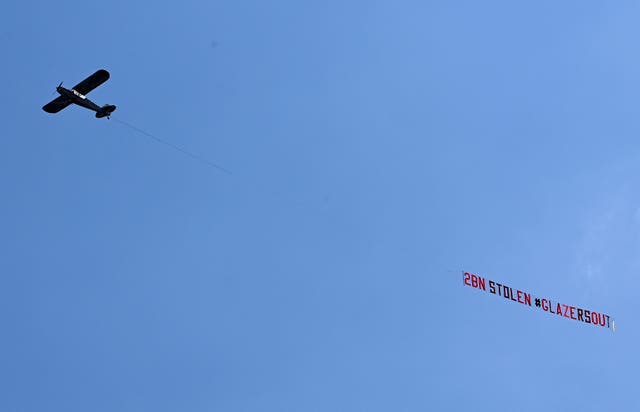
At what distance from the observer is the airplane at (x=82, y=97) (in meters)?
141

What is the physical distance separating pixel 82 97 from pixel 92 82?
3.05m

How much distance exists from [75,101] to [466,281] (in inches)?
2227

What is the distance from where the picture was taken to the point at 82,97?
14362 cm

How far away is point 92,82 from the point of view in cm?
14175

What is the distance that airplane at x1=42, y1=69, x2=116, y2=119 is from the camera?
141125 millimetres

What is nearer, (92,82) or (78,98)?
(92,82)

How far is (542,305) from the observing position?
15200 centimetres

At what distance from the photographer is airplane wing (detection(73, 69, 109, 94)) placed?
5536 inches

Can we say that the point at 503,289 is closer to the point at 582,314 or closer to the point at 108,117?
the point at 582,314

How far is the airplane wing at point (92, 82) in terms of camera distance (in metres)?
141

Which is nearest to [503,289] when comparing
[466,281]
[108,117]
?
[466,281]

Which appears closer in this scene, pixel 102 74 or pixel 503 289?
pixel 102 74

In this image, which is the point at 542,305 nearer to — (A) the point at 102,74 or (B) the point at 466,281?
(B) the point at 466,281

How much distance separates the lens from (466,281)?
148875mm
